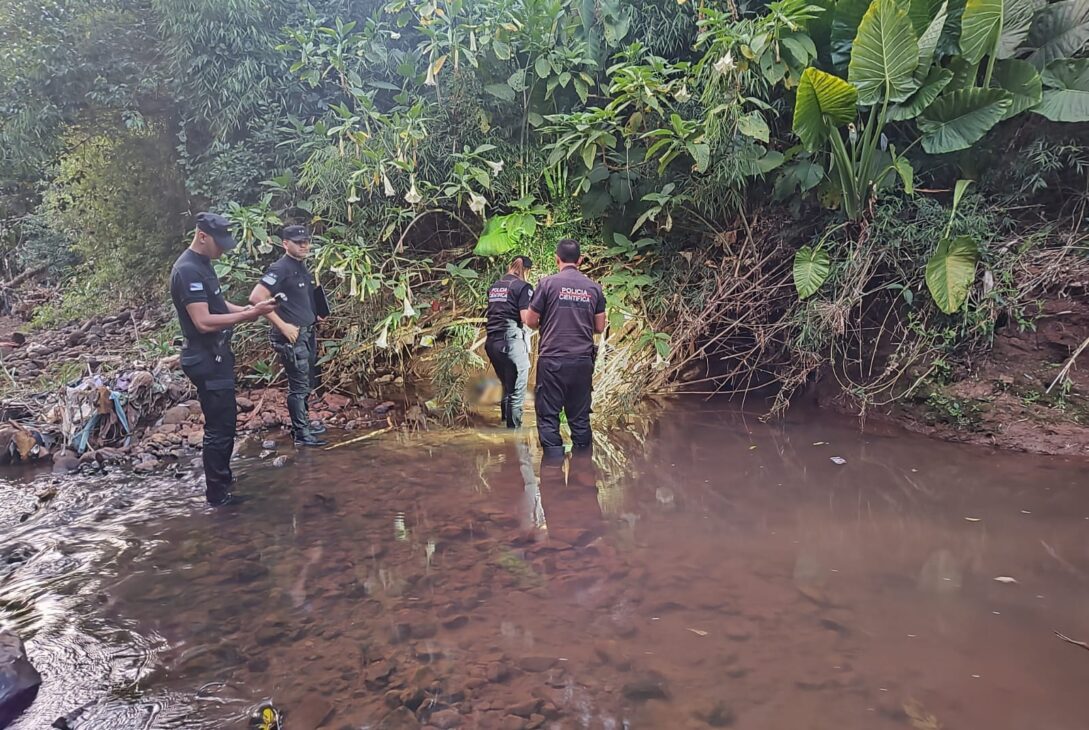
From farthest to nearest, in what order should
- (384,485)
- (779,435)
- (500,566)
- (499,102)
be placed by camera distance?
(499,102)
(779,435)
(384,485)
(500,566)

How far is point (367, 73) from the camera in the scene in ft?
26.2

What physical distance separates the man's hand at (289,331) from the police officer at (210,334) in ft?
2.29

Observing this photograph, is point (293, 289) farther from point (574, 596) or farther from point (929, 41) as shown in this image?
point (929, 41)

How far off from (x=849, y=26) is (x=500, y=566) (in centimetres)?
552

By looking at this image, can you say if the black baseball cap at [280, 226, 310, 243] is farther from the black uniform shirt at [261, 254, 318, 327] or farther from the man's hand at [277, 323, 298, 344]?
the man's hand at [277, 323, 298, 344]

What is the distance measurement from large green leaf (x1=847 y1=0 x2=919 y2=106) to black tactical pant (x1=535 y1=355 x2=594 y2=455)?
3.26 meters

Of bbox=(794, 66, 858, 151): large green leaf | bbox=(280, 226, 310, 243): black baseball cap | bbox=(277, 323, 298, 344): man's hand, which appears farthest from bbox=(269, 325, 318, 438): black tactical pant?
bbox=(794, 66, 858, 151): large green leaf

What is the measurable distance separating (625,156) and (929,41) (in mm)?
2800

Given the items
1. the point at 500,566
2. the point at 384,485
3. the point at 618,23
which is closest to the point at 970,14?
the point at 618,23

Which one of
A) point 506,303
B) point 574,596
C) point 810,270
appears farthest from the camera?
point 506,303

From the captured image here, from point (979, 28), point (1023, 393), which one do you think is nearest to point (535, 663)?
point (1023, 393)

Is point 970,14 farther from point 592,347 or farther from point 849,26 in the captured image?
point 592,347

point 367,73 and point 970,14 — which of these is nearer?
point 970,14

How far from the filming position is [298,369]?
568 cm
